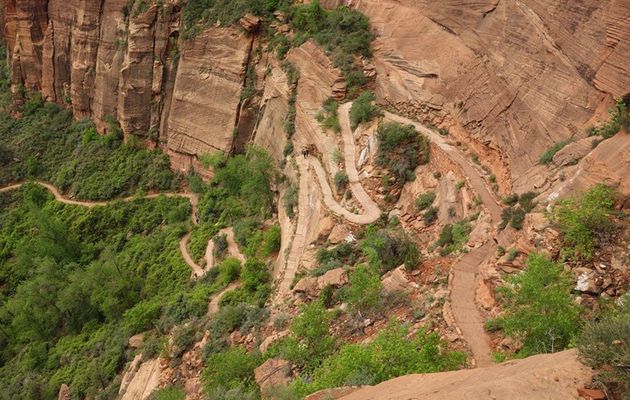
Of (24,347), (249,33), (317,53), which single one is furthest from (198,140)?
(24,347)

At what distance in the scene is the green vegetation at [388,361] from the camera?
12.5 m

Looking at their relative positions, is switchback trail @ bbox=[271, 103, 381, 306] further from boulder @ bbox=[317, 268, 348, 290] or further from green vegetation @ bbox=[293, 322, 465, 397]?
green vegetation @ bbox=[293, 322, 465, 397]

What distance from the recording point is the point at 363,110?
93.3 feet

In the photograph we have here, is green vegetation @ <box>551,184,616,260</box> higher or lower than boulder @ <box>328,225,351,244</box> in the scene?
higher

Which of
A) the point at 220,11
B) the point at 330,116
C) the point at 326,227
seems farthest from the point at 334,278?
the point at 220,11

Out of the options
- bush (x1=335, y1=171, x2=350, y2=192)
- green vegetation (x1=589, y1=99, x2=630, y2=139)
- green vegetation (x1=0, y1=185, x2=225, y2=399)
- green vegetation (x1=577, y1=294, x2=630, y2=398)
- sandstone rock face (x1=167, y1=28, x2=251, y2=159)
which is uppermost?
green vegetation (x1=589, y1=99, x2=630, y2=139)

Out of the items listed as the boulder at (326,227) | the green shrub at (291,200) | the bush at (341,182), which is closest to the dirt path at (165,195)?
the green shrub at (291,200)

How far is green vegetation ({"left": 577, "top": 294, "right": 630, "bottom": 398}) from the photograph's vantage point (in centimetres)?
777

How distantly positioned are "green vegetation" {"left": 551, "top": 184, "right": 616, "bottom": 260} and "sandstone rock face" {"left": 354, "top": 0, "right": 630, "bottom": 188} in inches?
227

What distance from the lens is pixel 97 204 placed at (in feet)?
137

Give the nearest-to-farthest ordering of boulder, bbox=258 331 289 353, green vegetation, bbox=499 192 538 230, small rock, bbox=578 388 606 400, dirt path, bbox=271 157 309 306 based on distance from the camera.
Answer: small rock, bbox=578 388 606 400 → green vegetation, bbox=499 192 538 230 → boulder, bbox=258 331 289 353 → dirt path, bbox=271 157 309 306

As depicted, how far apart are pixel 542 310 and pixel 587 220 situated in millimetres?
2950

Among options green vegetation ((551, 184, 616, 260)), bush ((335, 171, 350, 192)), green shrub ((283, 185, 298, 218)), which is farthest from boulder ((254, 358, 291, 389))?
green shrub ((283, 185, 298, 218))

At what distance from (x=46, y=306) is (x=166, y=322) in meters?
11.8
